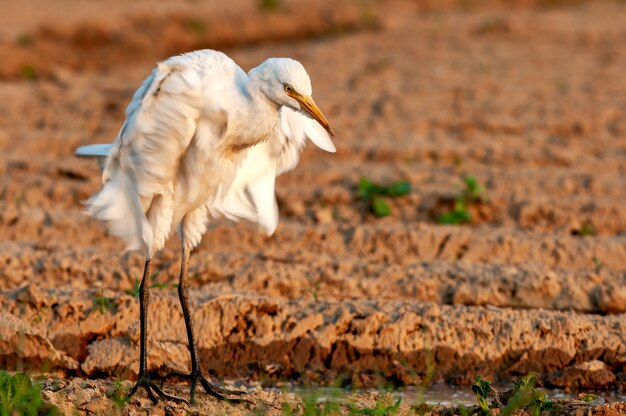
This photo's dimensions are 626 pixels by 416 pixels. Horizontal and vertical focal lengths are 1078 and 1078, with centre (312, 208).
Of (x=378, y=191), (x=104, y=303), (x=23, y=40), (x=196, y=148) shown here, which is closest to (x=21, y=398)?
(x=196, y=148)

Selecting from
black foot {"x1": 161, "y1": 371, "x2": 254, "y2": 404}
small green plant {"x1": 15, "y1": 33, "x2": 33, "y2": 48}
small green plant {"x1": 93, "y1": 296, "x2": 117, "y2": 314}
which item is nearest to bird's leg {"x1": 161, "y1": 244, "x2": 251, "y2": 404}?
black foot {"x1": 161, "y1": 371, "x2": 254, "y2": 404}

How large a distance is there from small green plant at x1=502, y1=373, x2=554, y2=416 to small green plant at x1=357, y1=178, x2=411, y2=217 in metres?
3.41

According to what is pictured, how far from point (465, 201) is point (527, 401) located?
3.53 meters

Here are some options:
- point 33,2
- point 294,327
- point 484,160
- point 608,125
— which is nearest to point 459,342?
point 294,327

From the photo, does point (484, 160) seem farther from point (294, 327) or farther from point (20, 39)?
point (20, 39)

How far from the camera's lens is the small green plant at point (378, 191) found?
8078mm

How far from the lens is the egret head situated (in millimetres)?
4613

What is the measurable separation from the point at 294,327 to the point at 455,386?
922 millimetres

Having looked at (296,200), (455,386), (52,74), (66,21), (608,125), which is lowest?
(455,386)

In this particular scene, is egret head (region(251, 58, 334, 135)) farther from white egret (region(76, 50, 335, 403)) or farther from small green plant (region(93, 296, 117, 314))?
small green plant (region(93, 296, 117, 314))

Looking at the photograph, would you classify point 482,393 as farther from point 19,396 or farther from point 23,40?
point 23,40

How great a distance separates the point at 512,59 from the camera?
42.8 feet

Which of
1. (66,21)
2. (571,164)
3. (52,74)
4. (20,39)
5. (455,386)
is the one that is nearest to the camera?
(455,386)

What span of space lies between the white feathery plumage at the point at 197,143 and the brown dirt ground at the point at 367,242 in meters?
0.80
